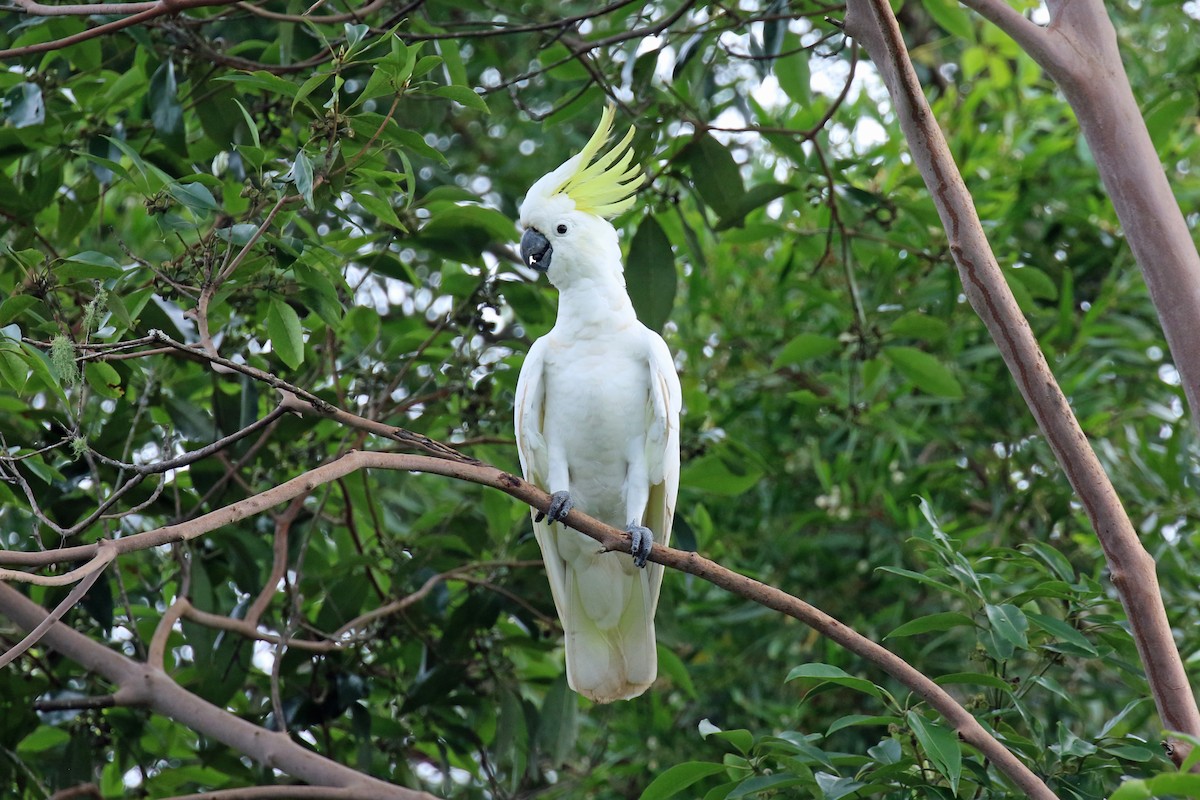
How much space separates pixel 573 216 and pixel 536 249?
0.31 feet

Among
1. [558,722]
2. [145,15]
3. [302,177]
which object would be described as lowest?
[558,722]

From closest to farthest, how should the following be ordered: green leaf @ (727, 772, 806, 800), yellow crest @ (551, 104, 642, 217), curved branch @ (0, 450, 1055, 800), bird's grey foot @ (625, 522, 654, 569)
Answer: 1. curved branch @ (0, 450, 1055, 800)
2. green leaf @ (727, 772, 806, 800)
3. bird's grey foot @ (625, 522, 654, 569)
4. yellow crest @ (551, 104, 642, 217)

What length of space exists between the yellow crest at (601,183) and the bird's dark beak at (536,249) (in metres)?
0.09

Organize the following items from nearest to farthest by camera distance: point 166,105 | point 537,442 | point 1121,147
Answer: point 1121,147 < point 166,105 < point 537,442

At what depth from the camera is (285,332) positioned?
1.80 metres

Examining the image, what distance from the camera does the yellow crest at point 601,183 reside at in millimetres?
2152

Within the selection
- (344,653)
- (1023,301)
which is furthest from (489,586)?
(1023,301)

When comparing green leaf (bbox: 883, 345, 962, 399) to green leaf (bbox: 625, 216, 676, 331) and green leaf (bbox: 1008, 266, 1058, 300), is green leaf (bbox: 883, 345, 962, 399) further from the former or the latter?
green leaf (bbox: 625, 216, 676, 331)

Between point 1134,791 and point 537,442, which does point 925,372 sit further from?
point 1134,791

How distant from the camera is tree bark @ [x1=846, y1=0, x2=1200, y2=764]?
161cm

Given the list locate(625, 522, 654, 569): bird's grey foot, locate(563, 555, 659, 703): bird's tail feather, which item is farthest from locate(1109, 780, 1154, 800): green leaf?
locate(563, 555, 659, 703): bird's tail feather

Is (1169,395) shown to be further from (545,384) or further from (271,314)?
(271,314)

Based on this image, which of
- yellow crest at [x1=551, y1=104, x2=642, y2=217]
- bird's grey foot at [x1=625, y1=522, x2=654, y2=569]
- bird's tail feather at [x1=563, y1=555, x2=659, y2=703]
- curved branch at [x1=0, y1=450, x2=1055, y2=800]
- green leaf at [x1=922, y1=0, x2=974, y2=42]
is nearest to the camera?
curved branch at [x1=0, y1=450, x2=1055, y2=800]

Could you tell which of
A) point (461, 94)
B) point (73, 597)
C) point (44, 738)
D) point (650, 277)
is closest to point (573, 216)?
point (650, 277)
